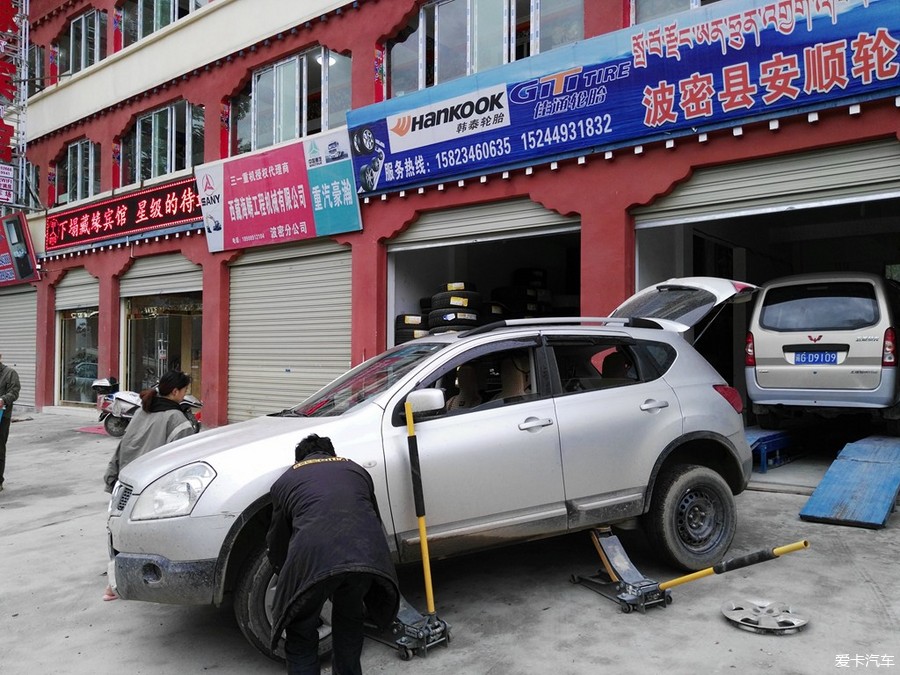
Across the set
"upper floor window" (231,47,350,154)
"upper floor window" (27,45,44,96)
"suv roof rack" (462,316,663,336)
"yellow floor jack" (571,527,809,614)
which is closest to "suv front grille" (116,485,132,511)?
"suv roof rack" (462,316,663,336)

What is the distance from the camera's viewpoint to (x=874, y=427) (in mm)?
9031

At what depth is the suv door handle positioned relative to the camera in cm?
439

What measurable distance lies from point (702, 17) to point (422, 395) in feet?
20.4

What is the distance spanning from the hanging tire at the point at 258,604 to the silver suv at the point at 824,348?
636 cm

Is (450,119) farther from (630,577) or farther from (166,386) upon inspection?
(630,577)

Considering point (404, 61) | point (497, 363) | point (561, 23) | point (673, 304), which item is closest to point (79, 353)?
point (404, 61)

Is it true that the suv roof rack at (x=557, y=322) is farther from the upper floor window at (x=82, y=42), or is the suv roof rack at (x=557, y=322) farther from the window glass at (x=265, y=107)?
the upper floor window at (x=82, y=42)

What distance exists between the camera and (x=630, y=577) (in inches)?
174

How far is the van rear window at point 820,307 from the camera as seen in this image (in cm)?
763

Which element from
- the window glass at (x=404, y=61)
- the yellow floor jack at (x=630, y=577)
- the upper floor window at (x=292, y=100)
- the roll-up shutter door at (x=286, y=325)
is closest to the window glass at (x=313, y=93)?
the upper floor window at (x=292, y=100)

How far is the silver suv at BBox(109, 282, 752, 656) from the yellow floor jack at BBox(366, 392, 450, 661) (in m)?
0.13

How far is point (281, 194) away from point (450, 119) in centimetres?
401

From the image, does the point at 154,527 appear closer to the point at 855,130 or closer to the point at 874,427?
the point at 855,130

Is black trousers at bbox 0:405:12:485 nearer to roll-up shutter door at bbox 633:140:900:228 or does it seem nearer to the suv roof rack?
the suv roof rack
